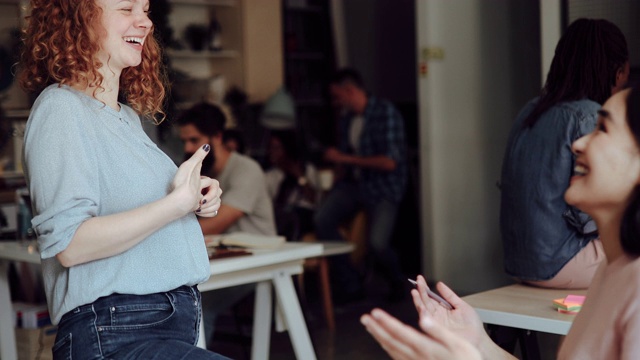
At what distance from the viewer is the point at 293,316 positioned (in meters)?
3.58

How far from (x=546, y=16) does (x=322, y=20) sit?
4.76 metres

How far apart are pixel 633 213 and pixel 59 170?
1.11m

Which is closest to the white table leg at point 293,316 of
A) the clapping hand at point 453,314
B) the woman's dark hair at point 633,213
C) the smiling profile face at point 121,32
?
the smiling profile face at point 121,32

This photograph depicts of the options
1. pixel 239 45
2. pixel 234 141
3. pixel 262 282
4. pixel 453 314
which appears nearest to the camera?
pixel 453 314

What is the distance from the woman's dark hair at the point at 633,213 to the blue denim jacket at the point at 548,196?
1.48 m

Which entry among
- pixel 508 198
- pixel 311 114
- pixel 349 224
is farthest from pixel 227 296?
pixel 311 114

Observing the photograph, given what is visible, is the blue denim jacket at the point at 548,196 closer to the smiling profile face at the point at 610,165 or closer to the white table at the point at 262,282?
the white table at the point at 262,282

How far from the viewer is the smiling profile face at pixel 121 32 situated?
1.94 m

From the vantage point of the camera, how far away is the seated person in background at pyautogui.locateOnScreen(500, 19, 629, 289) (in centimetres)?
295

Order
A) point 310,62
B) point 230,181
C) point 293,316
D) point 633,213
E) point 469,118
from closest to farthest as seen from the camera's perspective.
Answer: point 633,213
point 293,316
point 230,181
point 469,118
point 310,62

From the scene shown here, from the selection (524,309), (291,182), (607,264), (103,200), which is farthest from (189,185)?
(291,182)

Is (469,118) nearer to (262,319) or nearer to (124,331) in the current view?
(262,319)

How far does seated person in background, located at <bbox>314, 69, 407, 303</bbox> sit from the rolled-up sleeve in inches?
166

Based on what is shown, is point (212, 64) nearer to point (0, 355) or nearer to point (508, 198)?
point (0, 355)
